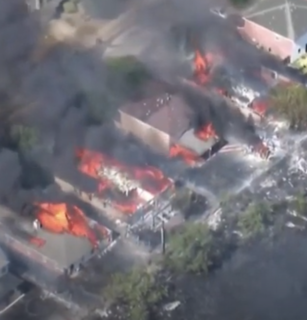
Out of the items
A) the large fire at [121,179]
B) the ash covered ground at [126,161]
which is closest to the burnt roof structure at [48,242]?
the ash covered ground at [126,161]

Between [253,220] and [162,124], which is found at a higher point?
[162,124]

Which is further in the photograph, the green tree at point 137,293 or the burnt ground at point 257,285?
the burnt ground at point 257,285

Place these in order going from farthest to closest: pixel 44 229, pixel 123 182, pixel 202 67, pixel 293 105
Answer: pixel 202 67
pixel 293 105
pixel 123 182
pixel 44 229

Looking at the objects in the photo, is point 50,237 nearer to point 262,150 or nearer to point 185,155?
point 185,155

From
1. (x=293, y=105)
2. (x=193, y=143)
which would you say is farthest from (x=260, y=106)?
(x=193, y=143)

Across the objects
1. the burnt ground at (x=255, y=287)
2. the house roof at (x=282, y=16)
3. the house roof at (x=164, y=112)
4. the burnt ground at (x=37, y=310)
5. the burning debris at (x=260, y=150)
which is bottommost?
the burnt ground at (x=255, y=287)

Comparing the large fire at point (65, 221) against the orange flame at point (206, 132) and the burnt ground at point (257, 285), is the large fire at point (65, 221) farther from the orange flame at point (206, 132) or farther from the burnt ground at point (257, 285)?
the orange flame at point (206, 132)
